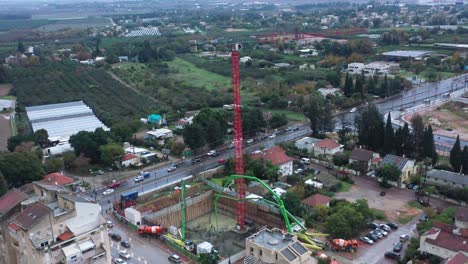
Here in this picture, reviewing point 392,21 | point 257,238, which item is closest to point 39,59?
point 257,238

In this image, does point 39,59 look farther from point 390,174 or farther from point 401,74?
point 390,174

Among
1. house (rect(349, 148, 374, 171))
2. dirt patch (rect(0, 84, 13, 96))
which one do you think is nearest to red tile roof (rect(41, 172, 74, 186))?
house (rect(349, 148, 374, 171))

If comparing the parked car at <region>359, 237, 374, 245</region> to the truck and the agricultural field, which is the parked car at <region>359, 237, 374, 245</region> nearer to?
the truck

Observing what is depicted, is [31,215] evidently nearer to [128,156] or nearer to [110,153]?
[110,153]

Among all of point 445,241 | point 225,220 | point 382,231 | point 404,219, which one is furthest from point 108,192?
point 445,241

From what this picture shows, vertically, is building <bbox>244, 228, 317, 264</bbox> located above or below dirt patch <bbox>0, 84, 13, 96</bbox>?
above

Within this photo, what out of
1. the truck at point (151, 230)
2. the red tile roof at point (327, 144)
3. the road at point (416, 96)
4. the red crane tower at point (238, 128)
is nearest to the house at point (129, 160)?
the truck at point (151, 230)
